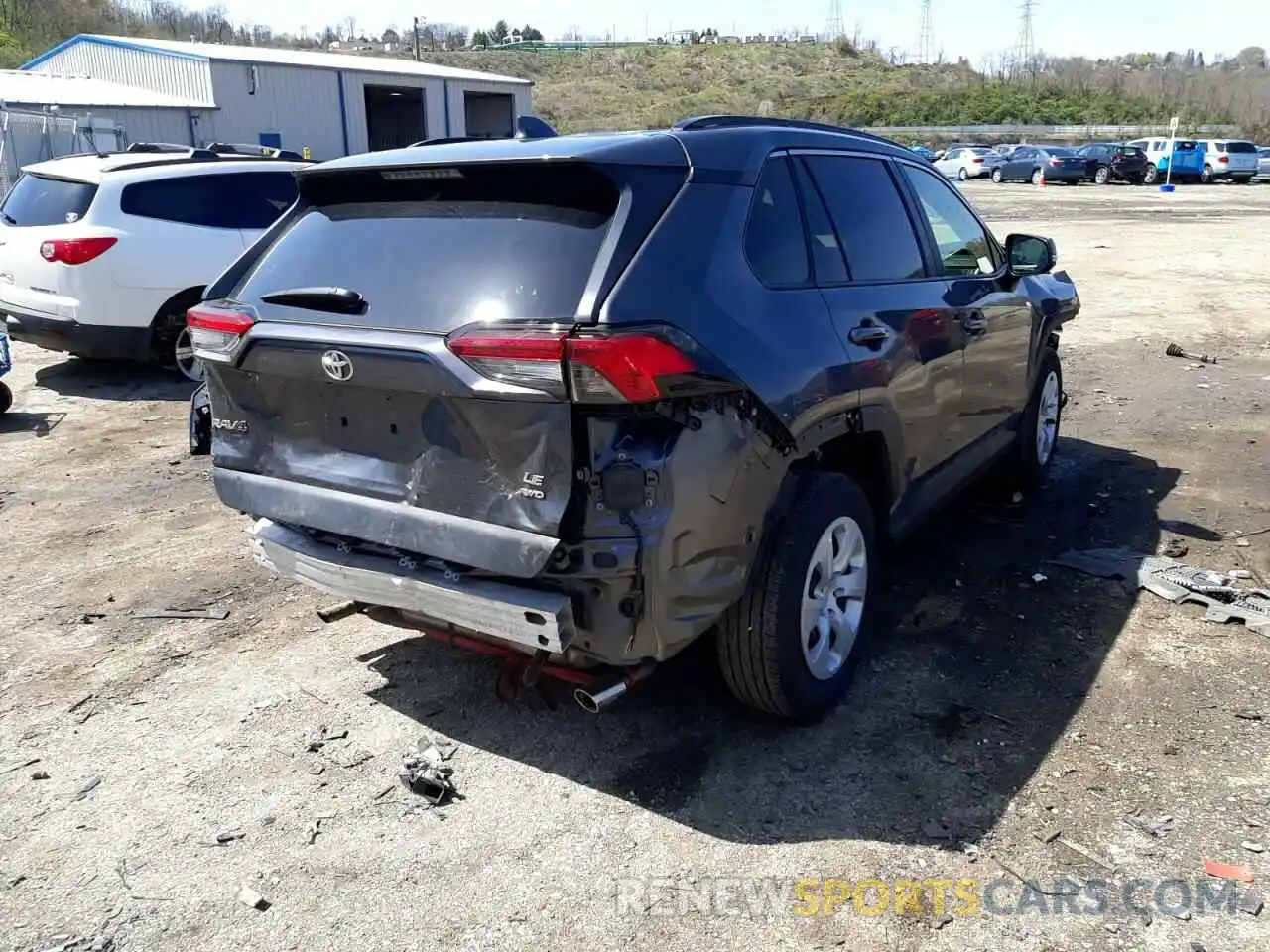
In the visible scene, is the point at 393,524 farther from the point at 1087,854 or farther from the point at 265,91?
the point at 265,91

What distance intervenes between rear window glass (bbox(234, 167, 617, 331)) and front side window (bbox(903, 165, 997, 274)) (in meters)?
2.14

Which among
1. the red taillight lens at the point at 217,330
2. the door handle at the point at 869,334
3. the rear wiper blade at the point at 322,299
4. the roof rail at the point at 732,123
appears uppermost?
A: the roof rail at the point at 732,123

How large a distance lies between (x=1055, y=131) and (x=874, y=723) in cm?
6302

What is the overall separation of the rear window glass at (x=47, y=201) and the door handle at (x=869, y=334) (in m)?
7.29

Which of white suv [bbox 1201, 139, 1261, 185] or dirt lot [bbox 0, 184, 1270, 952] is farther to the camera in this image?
white suv [bbox 1201, 139, 1261, 185]

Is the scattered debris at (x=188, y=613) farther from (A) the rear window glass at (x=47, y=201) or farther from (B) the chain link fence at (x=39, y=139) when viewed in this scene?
(B) the chain link fence at (x=39, y=139)

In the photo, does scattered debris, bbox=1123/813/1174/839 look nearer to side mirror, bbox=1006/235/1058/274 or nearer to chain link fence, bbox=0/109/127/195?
side mirror, bbox=1006/235/1058/274

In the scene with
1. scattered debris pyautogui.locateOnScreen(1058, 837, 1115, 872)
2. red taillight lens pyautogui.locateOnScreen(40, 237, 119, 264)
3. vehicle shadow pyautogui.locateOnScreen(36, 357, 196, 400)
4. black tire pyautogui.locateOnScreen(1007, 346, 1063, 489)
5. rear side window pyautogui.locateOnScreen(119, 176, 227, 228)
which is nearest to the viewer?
scattered debris pyautogui.locateOnScreen(1058, 837, 1115, 872)

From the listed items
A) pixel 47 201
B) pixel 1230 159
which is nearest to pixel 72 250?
pixel 47 201

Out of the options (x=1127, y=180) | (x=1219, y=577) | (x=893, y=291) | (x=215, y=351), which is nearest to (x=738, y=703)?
(x=893, y=291)

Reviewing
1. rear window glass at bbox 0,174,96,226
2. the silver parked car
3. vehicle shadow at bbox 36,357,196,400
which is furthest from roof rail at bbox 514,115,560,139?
the silver parked car

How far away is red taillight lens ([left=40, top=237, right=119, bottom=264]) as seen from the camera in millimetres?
8281

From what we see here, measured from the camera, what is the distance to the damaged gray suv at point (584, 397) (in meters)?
2.80

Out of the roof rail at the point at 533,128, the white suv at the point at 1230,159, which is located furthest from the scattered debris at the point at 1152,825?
the white suv at the point at 1230,159
